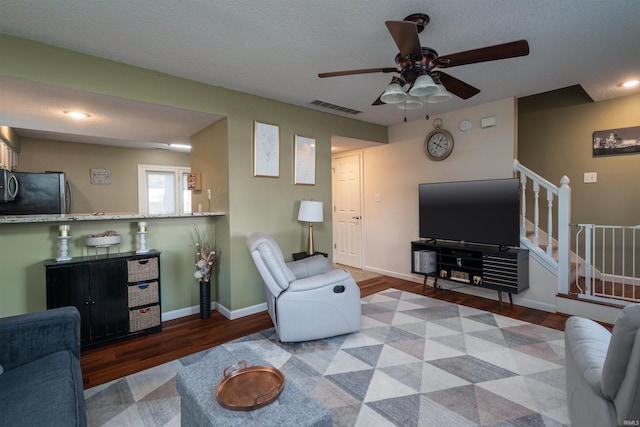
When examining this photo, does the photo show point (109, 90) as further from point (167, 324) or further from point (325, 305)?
point (325, 305)

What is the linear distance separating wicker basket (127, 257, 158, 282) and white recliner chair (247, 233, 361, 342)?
1074mm

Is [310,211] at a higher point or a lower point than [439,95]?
lower

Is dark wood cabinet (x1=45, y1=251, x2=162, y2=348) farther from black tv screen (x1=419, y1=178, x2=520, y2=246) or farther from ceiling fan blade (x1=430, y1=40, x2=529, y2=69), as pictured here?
black tv screen (x1=419, y1=178, x2=520, y2=246)

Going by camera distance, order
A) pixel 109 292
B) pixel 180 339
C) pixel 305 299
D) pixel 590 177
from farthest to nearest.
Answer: pixel 590 177
pixel 180 339
pixel 109 292
pixel 305 299

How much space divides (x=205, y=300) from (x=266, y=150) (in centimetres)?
184

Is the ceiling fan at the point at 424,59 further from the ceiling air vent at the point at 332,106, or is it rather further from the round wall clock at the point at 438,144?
the round wall clock at the point at 438,144

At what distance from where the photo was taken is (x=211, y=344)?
2.78 m

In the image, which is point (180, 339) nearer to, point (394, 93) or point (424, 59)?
point (394, 93)

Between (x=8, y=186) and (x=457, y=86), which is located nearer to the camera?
(x=457, y=86)

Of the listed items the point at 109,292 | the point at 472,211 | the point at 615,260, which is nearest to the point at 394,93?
the point at 472,211

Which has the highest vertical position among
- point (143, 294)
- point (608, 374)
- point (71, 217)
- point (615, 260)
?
point (71, 217)

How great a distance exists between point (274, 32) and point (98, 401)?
275cm

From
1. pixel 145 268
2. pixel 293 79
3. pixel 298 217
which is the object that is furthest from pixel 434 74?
pixel 145 268

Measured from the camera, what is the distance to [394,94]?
2137 millimetres
